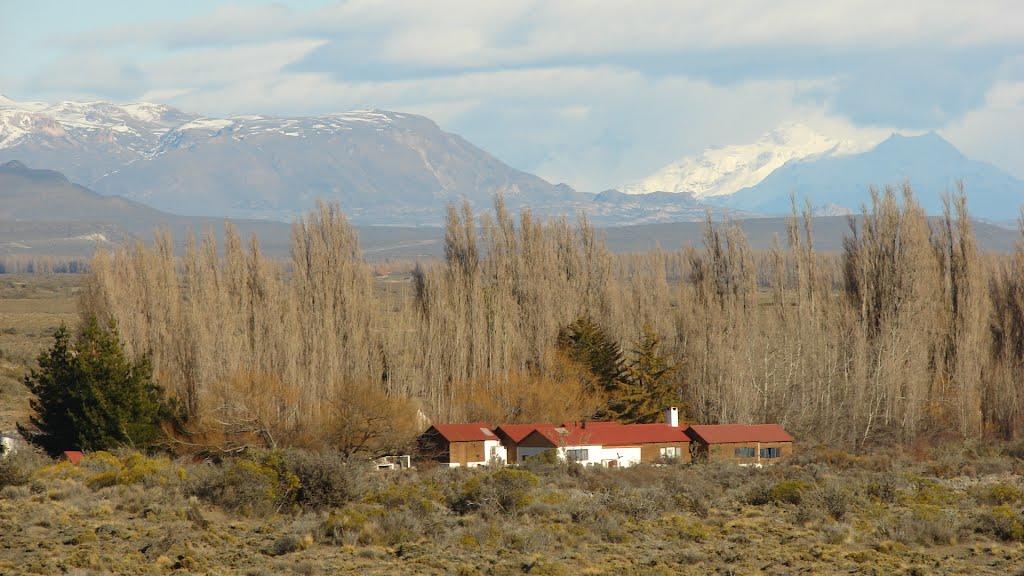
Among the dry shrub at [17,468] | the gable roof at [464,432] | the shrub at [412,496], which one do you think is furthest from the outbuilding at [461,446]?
the dry shrub at [17,468]

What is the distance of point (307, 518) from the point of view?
32531mm

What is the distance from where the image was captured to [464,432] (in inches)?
1847

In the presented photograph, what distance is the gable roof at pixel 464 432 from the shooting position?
152 feet

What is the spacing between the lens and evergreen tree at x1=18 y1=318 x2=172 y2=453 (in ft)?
135

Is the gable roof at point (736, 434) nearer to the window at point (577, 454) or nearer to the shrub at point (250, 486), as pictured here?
the window at point (577, 454)

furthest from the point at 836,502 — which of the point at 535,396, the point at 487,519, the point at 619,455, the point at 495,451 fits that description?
the point at 535,396

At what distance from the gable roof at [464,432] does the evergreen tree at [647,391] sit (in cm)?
741

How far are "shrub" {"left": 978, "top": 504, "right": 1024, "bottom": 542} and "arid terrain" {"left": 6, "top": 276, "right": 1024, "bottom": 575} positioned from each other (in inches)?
2.0

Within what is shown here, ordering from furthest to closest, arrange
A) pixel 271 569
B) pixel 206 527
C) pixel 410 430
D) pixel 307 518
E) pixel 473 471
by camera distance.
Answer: pixel 410 430, pixel 473 471, pixel 307 518, pixel 206 527, pixel 271 569

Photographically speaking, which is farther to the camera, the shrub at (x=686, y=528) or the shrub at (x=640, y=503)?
the shrub at (x=640, y=503)

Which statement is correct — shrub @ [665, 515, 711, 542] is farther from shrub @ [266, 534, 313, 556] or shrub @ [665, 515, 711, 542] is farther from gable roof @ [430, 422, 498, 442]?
gable roof @ [430, 422, 498, 442]

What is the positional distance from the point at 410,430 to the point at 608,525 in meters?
16.7

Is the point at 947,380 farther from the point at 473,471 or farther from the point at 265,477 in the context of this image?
the point at 265,477

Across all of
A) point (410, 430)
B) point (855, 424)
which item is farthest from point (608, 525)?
point (855, 424)
